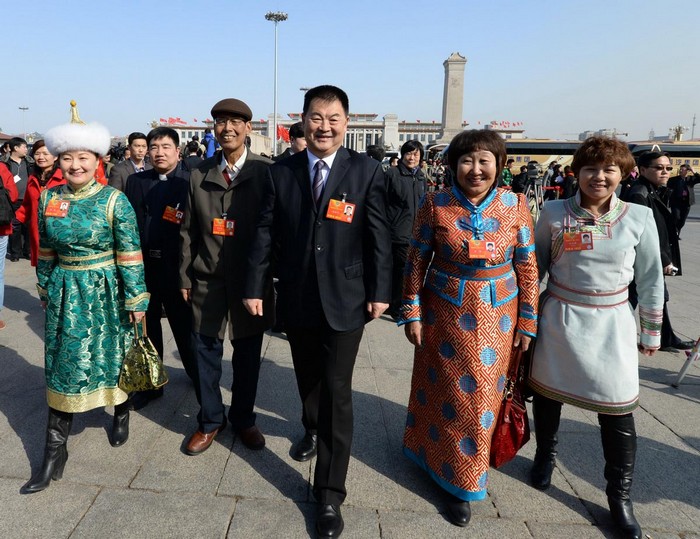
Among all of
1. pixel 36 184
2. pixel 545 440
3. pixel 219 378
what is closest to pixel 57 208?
pixel 219 378

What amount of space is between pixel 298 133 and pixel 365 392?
8.77 ft

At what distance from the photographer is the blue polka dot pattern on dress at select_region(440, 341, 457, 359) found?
2.22 metres

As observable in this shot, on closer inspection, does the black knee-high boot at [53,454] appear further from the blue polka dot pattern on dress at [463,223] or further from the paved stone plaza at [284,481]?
the blue polka dot pattern on dress at [463,223]

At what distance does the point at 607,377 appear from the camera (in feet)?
7.21

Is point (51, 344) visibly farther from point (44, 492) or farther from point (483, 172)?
point (483, 172)

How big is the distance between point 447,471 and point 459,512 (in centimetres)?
18

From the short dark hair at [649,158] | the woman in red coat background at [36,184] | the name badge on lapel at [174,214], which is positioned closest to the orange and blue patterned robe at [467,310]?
the name badge on lapel at [174,214]

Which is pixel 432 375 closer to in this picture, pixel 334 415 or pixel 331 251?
pixel 334 415

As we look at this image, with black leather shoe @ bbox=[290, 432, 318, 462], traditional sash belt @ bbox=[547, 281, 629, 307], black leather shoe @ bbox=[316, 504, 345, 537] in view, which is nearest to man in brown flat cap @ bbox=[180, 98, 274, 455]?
black leather shoe @ bbox=[290, 432, 318, 462]

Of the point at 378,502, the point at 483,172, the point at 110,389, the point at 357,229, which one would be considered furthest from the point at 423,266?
the point at 110,389

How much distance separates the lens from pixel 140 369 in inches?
105

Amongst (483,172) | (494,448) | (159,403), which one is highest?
(483,172)

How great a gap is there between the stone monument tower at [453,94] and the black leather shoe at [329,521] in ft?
193

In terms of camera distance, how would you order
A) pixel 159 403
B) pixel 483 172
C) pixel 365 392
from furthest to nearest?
pixel 365 392
pixel 159 403
pixel 483 172
